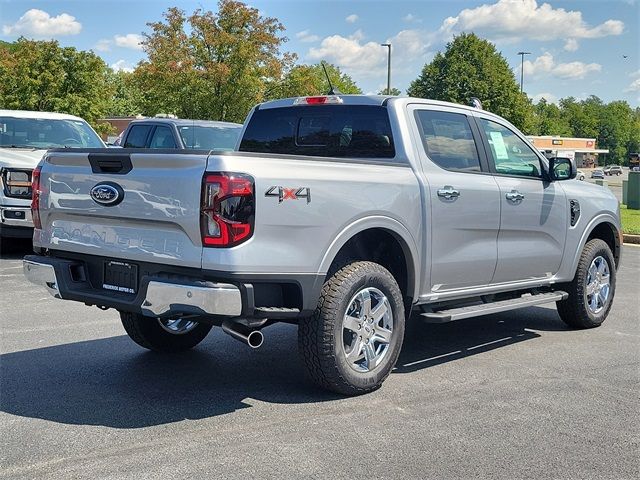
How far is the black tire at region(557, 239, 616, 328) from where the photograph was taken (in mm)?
6898

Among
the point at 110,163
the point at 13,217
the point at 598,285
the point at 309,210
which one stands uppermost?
the point at 110,163

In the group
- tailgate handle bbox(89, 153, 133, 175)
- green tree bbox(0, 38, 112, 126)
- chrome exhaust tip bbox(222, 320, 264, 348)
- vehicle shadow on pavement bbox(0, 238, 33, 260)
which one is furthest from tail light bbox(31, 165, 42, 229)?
green tree bbox(0, 38, 112, 126)

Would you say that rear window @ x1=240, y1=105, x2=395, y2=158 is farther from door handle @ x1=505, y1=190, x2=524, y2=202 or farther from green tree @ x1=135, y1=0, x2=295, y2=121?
green tree @ x1=135, y1=0, x2=295, y2=121

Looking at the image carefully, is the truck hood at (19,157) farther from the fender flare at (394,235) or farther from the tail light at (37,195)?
the fender flare at (394,235)

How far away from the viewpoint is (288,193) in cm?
425

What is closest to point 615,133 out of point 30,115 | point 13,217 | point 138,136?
point 138,136

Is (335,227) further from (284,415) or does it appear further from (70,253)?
(70,253)

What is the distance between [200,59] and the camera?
90.9 ft

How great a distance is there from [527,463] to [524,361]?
2140mm

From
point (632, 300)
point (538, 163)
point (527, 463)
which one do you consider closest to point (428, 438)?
point (527, 463)

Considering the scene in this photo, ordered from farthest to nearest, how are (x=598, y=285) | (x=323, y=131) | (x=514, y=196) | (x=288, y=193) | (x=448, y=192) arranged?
(x=598, y=285), (x=514, y=196), (x=323, y=131), (x=448, y=192), (x=288, y=193)

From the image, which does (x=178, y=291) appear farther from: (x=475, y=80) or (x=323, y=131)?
(x=475, y=80)

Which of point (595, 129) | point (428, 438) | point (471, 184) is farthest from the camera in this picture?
point (595, 129)

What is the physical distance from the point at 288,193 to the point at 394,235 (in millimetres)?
1033
